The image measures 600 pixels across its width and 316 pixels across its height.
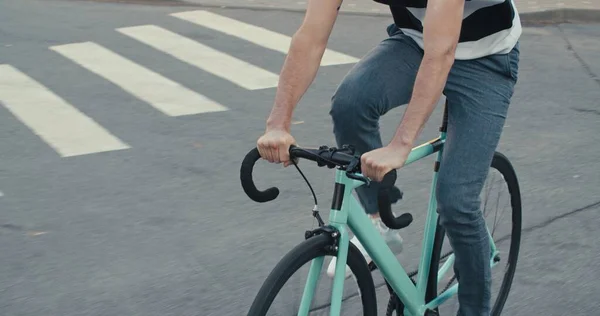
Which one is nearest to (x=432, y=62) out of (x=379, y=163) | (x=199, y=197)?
(x=379, y=163)

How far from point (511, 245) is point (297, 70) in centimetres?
159

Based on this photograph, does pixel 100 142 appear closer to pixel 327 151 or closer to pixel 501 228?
pixel 501 228

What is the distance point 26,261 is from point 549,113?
4403 millimetres

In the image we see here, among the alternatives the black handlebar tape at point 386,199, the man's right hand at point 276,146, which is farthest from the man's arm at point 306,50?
the black handlebar tape at point 386,199

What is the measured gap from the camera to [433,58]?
10.4ft

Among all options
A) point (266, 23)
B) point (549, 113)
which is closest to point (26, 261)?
point (549, 113)

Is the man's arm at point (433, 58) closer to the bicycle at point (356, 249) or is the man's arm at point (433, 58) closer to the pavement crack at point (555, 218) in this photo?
the bicycle at point (356, 249)

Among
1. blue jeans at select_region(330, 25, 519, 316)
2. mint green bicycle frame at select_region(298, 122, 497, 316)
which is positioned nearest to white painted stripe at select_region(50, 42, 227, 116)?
mint green bicycle frame at select_region(298, 122, 497, 316)

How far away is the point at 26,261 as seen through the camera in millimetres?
5086

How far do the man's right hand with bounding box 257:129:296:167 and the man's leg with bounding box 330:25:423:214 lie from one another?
0.56 metres

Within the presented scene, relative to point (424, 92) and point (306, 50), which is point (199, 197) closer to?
point (306, 50)

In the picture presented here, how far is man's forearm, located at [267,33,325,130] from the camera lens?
3.38 meters

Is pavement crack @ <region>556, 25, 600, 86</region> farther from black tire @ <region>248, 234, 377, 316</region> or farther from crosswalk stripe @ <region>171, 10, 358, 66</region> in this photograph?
black tire @ <region>248, 234, 377, 316</region>

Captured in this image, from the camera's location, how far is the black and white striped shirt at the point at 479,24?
357 centimetres
